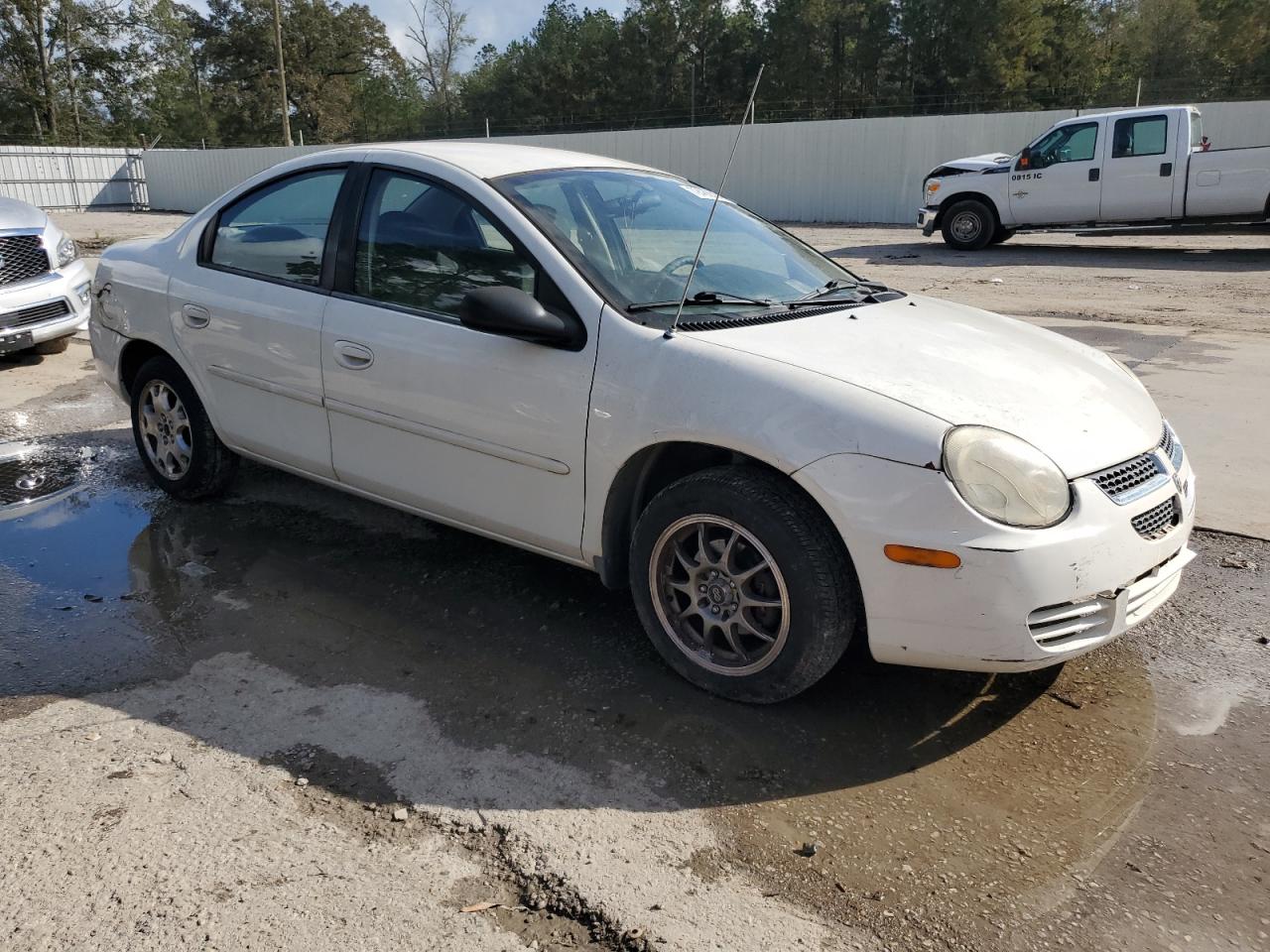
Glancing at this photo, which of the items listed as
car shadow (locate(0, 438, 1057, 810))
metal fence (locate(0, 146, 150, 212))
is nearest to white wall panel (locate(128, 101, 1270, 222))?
metal fence (locate(0, 146, 150, 212))

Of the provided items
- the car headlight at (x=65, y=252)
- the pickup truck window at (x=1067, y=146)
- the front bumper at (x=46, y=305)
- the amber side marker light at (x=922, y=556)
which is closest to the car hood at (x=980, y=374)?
the amber side marker light at (x=922, y=556)

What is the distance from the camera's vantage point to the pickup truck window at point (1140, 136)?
48.2 ft

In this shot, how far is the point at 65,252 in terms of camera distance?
8.62m

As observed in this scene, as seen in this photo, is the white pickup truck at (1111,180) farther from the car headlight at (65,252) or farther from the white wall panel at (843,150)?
the car headlight at (65,252)

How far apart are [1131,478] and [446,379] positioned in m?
2.25

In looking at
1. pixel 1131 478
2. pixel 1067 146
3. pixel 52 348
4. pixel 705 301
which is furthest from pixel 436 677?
pixel 1067 146

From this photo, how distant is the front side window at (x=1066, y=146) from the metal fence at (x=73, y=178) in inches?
1269

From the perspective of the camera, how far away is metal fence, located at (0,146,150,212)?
35062mm

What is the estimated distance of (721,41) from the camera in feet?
176

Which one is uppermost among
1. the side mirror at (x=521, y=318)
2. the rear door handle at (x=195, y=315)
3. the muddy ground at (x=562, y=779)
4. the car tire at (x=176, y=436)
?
the side mirror at (x=521, y=318)

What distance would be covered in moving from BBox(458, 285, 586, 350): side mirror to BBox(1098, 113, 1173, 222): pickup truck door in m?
14.4

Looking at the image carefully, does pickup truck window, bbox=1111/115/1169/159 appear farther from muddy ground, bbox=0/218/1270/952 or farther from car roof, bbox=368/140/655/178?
car roof, bbox=368/140/655/178

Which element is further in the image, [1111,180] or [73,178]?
[73,178]

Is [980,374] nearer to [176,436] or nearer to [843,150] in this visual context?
[176,436]
